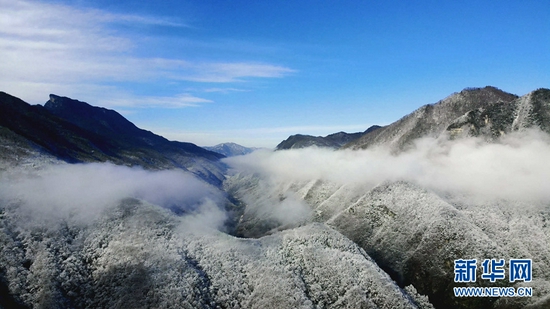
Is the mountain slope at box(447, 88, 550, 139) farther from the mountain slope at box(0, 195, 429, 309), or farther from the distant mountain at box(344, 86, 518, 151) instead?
the mountain slope at box(0, 195, 429, 309)

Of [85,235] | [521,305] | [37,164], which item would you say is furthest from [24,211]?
[521,305]

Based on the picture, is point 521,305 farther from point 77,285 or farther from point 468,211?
point 77,285

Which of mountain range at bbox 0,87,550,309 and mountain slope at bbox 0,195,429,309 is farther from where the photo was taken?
mountain range at bbox 0,87,550,309

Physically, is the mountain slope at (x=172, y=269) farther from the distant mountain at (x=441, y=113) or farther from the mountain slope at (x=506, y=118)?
the distant mountain at (x=441, y=113)

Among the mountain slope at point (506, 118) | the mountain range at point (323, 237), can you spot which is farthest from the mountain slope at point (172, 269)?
the mountain slope at point (506, 118)

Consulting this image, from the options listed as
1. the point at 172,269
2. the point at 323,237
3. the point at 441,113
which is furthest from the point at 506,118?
the point at 172,269

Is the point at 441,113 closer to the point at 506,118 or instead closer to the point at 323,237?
the point at 506,118

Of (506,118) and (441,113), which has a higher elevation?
(441,113)

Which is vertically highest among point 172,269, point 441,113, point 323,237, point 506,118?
point 441,113

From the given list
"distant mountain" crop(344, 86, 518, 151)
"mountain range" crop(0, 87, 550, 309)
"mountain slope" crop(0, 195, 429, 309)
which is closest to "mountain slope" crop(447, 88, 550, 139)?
"mountain range" crop(0, 87, 550, 309)
